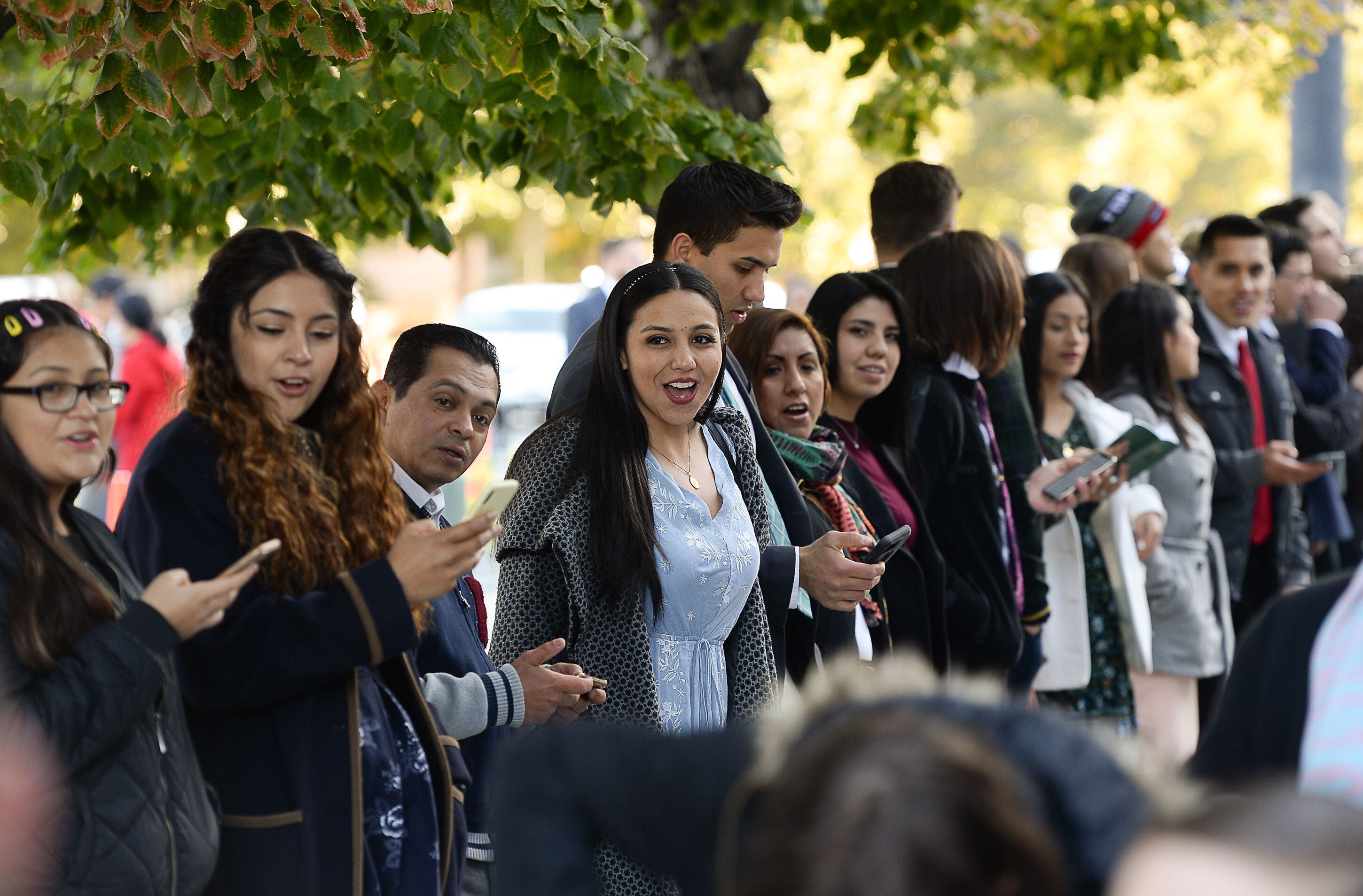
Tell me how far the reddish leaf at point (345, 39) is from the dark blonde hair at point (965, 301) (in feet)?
7.25

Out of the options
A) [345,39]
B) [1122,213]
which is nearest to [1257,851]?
[345,39]

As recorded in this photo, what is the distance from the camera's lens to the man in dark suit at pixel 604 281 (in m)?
10.1

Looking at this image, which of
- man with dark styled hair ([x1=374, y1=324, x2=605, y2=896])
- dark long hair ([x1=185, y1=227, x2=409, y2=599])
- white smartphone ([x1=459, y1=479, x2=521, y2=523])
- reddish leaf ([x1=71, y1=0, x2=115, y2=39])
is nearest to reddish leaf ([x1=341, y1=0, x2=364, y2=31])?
reddish leaf ([x1=71, y1=0, x2=115, y2=39])

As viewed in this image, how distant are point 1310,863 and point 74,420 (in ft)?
6.68

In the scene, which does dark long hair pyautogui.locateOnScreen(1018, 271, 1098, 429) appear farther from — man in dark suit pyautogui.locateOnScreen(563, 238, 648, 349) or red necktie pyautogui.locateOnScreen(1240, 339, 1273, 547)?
man in dark suit pyautogui.locateOnScreen(563, 238, 648, 349)

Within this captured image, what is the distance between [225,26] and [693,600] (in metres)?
1.67

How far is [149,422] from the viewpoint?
9.61 metres

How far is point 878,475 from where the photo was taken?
4.73 metres

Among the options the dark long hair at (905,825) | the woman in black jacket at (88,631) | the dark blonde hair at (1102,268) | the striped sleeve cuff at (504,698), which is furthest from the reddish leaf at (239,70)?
the dark blonde hair at (1102,268)

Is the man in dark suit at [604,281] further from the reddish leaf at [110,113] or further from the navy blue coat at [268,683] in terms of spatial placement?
the navy blue coat at [268,683]

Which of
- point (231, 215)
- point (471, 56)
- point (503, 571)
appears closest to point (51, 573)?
point (503, 571)

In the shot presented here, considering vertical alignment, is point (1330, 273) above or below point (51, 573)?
above

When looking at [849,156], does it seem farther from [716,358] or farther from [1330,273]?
[716,358]

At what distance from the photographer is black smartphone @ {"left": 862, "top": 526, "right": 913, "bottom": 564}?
3.87 m
